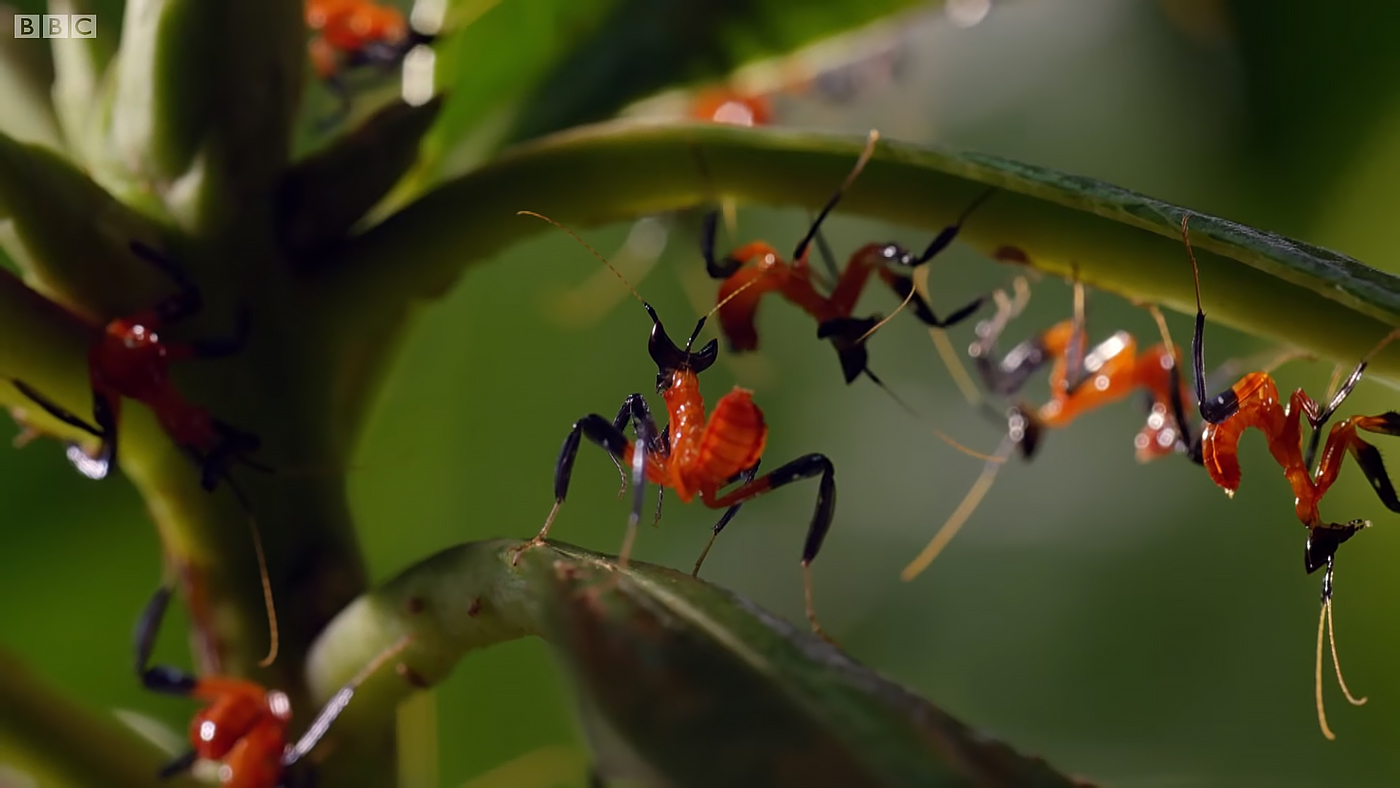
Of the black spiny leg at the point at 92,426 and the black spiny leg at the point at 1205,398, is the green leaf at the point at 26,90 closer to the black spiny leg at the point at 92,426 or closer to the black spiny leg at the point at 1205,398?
the black spiny leg at the point at 92,426

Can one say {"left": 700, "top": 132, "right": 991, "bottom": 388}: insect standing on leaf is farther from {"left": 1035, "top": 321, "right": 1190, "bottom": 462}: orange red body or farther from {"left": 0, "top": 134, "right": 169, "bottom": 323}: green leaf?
{"left": 0, "top": 134, "right": 169, "bottom": 323}: green leaf

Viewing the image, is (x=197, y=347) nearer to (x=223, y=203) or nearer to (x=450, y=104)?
(x=223, y=203)

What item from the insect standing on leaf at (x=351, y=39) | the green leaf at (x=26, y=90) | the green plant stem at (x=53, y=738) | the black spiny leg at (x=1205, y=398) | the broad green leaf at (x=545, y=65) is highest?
the insect standing on leaf at (x=351, y=39)

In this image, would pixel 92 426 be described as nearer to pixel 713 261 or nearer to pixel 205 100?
pixel 205 100

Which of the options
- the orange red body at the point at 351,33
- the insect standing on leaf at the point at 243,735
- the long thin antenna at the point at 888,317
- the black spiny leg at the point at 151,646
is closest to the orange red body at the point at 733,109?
the orange red body at the point at 351,33

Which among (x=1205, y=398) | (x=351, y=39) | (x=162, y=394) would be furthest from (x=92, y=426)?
(x=351, y=39)

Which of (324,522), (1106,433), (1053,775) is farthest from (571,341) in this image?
(1053,775)
